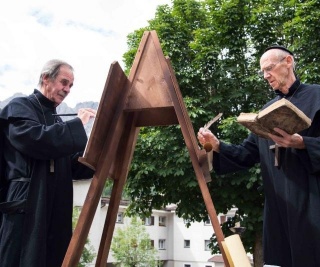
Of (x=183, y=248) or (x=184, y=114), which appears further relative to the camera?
(x=183, y=248)

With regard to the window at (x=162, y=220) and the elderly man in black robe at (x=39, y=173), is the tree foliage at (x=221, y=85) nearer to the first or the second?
the elderly man in black robe at (x=39, y=173)

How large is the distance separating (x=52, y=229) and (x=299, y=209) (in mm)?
1658

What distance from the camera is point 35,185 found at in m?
2.91

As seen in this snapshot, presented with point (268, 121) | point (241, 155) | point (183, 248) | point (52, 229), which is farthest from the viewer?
point (183, 248)

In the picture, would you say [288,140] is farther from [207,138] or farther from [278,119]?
[207,138]

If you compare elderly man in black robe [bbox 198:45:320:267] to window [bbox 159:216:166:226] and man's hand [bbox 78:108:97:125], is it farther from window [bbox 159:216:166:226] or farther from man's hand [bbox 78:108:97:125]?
window [bbox 159:216:166:226]

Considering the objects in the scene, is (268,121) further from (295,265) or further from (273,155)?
(295,265)

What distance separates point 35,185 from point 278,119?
5.26 feet

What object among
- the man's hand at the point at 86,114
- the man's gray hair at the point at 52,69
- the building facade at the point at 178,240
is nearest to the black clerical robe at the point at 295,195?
the man's hand at the point at 86,114

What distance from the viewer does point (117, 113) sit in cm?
307

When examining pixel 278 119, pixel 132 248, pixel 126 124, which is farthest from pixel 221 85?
pixel 132 248

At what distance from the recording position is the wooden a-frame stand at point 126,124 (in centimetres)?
279

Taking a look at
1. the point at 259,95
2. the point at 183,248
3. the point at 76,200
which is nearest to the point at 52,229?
the point at 259,95

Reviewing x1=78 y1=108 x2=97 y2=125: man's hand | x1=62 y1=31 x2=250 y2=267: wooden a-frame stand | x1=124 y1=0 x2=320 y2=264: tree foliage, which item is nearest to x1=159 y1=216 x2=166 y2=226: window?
x1=124 y1=0 x2=320 y2=264: tree foliage
